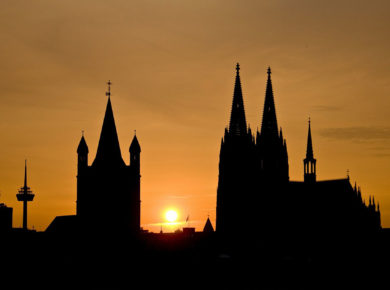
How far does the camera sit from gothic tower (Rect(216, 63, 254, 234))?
13974 cm

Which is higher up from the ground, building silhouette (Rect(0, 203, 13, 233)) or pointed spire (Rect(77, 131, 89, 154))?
Answer: pointed spire (Rect(77, 131, 89, 154))

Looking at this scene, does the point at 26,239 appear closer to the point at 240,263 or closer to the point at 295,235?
the point at 240,263

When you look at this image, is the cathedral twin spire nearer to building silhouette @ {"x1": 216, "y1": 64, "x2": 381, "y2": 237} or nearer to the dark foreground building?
building silhouette @ {"x1": 216, "y1": 64, "x2": 381, "y2": 237}

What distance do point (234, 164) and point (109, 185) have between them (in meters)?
19.7

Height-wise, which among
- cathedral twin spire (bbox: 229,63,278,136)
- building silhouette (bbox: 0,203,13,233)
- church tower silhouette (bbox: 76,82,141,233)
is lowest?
building silhouette (bbox: 0,203,13,233)

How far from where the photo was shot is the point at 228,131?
462 feet

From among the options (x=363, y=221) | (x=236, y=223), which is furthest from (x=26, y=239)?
(x=363, y=221)

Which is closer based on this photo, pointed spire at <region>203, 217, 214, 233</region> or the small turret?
the small turret

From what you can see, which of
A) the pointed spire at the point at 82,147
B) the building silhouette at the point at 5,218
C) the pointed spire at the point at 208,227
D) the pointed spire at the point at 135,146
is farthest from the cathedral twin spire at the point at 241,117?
the pointed spire at the point at 208,227

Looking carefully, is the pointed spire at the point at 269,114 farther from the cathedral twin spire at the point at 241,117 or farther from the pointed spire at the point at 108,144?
the pointed spire at the point at 108,144

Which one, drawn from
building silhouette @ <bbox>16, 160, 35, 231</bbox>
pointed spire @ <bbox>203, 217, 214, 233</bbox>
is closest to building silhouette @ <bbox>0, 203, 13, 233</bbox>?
building silhouette @ <bbox>16, 160, 35, 231</bbox>

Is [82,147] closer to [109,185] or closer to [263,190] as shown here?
[109,185]

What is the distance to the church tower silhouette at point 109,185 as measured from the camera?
14362cm

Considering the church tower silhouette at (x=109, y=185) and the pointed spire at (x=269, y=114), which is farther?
the church tower silhouette at (x=109, y=185)
